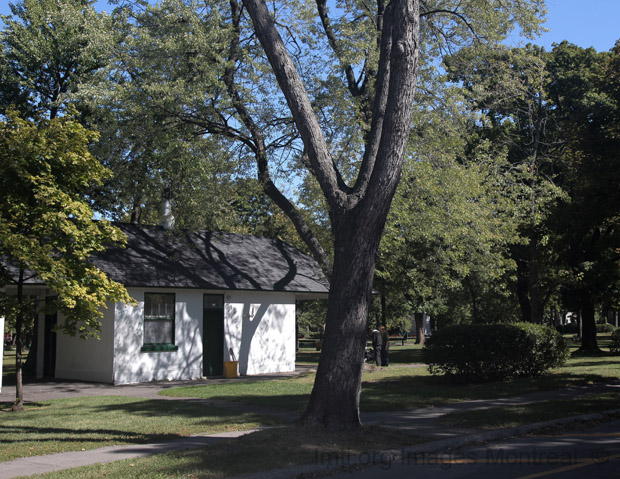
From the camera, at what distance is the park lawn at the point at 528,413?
445 inches

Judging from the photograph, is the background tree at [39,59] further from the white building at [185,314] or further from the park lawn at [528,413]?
the park lawn at [528,413]

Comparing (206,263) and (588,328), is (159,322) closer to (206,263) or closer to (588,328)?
(206,263)

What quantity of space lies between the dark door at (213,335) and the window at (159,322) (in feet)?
4.63

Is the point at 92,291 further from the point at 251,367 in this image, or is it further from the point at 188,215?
the point at 251,367

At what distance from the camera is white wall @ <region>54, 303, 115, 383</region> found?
2027cm

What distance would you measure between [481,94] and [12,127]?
13.4m

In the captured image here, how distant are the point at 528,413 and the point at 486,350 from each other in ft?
19.3

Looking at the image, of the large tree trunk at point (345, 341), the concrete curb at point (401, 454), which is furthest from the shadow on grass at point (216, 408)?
the concrete curb at point (401, 454)

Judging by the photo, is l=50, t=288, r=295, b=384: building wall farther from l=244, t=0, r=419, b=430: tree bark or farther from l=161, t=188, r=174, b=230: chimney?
l=244, t=0, r=419, b=430: tree bark

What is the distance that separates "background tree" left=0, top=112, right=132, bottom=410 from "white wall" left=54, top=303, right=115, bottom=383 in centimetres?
612

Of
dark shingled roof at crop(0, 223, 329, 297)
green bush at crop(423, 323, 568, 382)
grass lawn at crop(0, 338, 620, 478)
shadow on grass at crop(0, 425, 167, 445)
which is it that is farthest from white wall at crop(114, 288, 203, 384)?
shadow on grass at crop(0, 425, 167, 445)

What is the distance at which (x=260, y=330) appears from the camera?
2438cm

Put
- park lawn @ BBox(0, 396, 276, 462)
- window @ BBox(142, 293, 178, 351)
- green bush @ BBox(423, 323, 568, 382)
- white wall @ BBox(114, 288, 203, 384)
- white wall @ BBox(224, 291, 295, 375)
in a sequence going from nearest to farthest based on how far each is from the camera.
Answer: park lawn @ BBox(0, 396, 276, 462), green bush @ BBox(423, 323, 568, 382), white wall @ BBox(114, 288, 203, 384), window @ BBox(142, 293, 178, 351), white wall @ BBox(224, 291, 295, 375)

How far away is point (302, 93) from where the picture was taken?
428 inches
